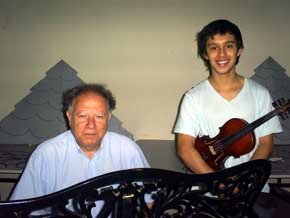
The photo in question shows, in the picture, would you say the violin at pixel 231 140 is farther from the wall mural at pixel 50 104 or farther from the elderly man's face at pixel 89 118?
the wall mural at pixel 50 104

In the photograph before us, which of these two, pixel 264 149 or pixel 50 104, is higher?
pixel 50 104

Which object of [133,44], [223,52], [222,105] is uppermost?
[133,44]

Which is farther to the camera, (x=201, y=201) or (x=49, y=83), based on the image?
(x=49, y=83)

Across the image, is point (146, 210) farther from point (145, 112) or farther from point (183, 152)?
point (145, 112)

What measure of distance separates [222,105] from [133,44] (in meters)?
1.19

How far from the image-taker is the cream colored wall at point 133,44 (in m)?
2.54

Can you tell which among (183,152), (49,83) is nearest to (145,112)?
(49,83)

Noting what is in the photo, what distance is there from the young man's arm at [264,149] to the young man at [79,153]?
56cm

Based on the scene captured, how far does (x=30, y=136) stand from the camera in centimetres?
261

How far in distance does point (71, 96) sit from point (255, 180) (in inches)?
32.7

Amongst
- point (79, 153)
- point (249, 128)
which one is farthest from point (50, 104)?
point (249, 128)

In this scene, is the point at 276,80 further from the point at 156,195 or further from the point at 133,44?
the point at 156,195

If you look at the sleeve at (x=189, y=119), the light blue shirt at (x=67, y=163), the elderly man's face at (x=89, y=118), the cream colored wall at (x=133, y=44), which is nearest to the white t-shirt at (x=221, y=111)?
the sleeve at (x=189, y=119)

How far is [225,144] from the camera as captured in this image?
1.62m
